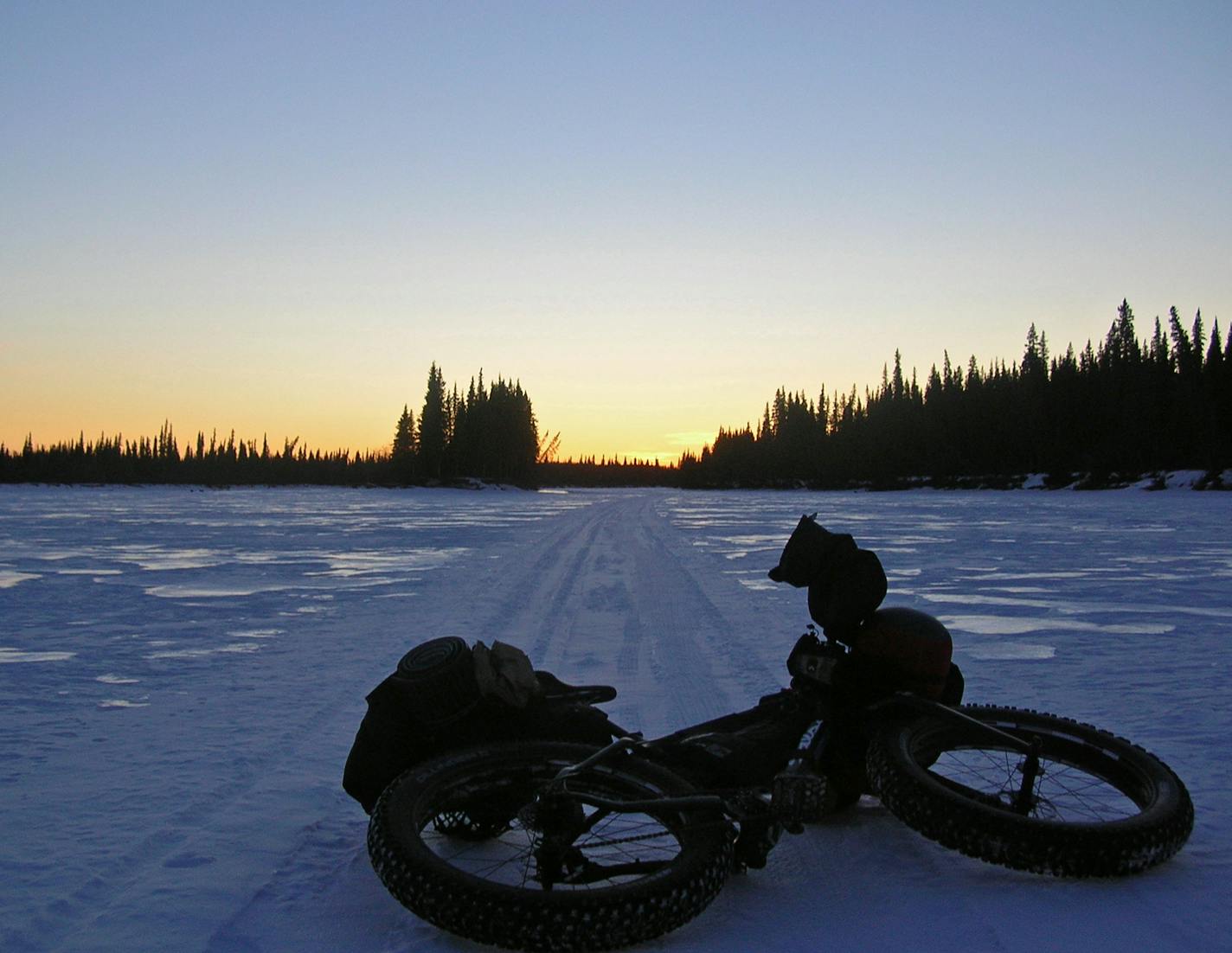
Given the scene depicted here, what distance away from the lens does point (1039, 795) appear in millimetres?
3373

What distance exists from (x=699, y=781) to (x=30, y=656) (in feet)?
19.4

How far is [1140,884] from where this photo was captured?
107 inches

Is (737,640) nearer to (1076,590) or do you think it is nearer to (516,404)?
(1076,590)

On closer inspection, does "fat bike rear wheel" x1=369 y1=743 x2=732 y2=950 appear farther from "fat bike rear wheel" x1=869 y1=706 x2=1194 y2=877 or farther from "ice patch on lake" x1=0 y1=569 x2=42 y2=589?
"ice patch on lake" x1=0 y1=569 x2=42 y2=589

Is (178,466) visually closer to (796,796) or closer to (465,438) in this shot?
(465,438)

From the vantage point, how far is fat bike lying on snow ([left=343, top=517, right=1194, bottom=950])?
234 cm

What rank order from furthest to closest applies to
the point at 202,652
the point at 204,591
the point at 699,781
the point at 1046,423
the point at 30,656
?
A: the point at 1046,423 → the point at 204,591 → the point at 202,652 → the point at 30,656 → the point at 699,781

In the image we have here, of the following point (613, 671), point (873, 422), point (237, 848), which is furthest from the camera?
point (873, 422)

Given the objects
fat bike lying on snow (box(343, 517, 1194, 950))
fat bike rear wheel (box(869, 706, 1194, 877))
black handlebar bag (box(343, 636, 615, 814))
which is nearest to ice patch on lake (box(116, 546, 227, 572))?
black handlebar bag (box(343, 636, 615, 814))

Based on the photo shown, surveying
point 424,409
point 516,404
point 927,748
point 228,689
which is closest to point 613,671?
point 228,689

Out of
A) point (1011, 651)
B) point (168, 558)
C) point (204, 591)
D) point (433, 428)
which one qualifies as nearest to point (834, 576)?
point (1011, 651)

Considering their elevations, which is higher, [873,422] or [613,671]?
[873,422]

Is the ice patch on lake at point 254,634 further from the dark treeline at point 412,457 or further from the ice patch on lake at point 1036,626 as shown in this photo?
the dark treeline at point 412,457

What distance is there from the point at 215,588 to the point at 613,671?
6.58 m
